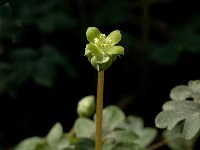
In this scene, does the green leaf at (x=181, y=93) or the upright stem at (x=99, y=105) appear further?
the green leaf at (x=181, y=93)

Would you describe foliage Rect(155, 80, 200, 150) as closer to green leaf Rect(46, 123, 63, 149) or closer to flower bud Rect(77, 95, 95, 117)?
flower bud Rect(77, 95, 95, 117)

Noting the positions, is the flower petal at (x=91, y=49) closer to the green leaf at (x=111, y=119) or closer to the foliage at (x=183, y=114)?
the foliage at (x=183, y=114)

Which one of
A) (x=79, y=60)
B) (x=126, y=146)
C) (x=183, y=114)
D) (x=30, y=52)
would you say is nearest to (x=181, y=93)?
(x=183, y=114)

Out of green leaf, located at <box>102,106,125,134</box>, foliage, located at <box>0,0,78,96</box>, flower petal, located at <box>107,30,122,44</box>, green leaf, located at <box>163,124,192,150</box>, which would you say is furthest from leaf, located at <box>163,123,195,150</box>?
flower petal, located at <box>107,30,122,44</box>

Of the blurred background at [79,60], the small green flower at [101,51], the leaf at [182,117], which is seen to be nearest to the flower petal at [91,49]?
the small green flower at [101,51]

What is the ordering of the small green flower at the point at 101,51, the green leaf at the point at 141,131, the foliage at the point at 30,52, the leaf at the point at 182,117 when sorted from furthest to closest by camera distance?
the foliage at the point at 30,52 < the green leaf at the point at 141,131 < the leaf at the point at 182,117 < the small green flower at the point at 101,51

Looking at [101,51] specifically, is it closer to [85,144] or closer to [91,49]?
[91,49]
